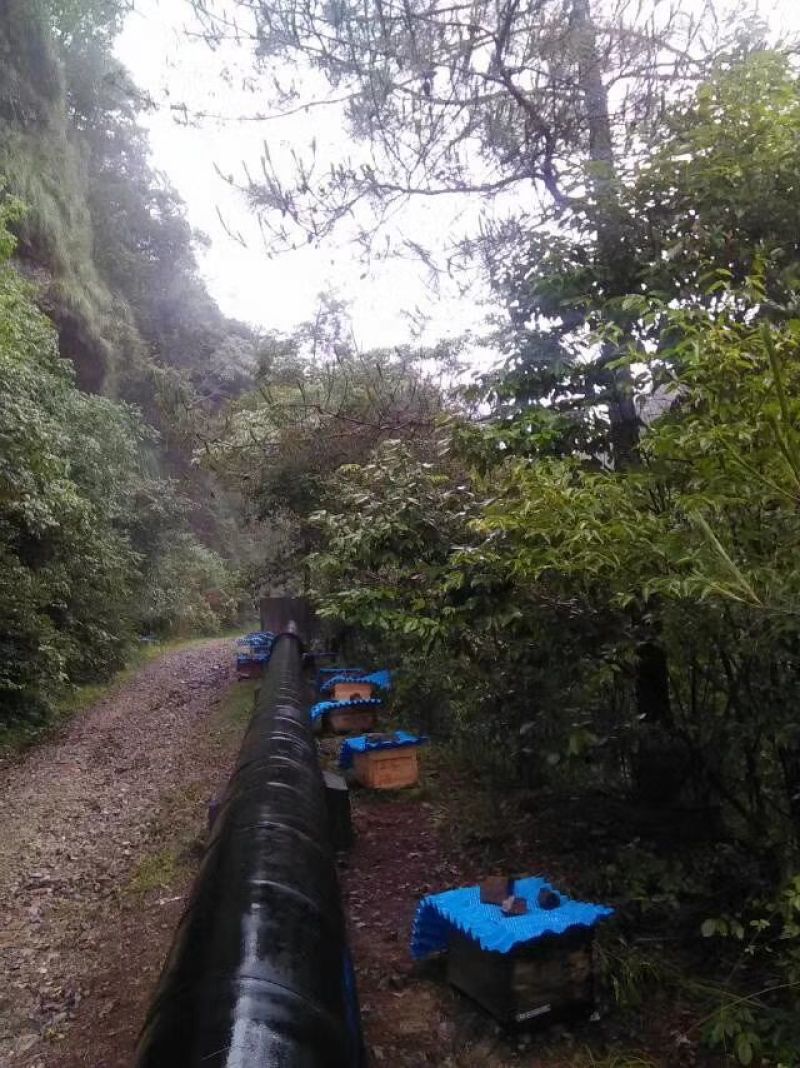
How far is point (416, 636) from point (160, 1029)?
2841 millimetres

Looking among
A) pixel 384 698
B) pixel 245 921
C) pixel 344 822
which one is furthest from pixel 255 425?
pixel 245 921

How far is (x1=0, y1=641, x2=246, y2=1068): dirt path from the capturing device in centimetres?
393

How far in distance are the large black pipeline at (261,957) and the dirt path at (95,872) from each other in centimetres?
129

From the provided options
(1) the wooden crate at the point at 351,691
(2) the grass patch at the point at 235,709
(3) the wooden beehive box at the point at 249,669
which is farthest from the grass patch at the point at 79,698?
(1) the wooden crate at the point at 351,691

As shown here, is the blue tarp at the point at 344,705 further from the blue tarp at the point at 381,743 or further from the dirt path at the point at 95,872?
the blue tarp at the point at 381,743

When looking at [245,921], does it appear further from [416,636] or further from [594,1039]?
[416,636]

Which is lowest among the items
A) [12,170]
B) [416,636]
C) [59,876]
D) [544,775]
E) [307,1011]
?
[59,876]

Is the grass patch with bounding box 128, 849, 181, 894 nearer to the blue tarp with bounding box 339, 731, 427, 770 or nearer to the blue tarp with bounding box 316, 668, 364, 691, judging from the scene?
the blue tarp with bounding box 339, 731, 427, 770

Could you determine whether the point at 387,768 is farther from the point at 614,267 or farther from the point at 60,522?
the point at 60,522

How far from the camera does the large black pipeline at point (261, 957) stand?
2033 millimetres

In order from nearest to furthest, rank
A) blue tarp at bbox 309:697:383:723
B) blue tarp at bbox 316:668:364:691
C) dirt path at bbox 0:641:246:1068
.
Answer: dirt path at bbox 0:641:246:1068, blue tarp at bbox 309:697:383:723, blue tarp at bbox 316:668:364:691

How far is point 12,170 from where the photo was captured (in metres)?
18.5

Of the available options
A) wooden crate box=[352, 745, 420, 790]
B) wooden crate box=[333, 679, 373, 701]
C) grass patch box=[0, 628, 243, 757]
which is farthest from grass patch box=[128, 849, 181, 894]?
grass patch box=[0, 628, 243, 757]

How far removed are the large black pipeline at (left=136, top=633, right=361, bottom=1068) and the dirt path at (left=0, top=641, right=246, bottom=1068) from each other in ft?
4.23
